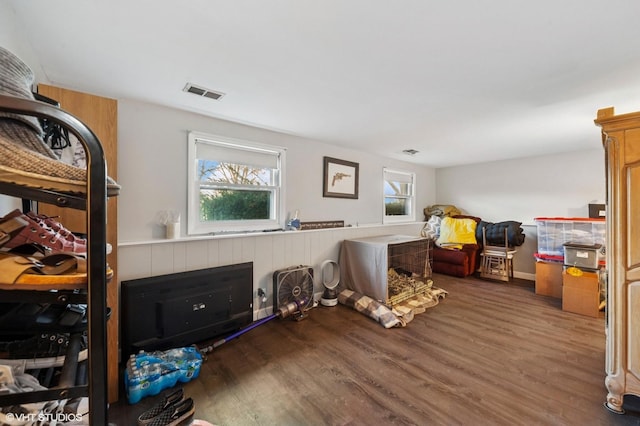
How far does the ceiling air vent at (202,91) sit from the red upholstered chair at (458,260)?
4353mm

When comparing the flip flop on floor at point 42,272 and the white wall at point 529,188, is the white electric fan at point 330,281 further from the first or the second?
the white wall at point 529,188

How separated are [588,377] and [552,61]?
2248 millimetres

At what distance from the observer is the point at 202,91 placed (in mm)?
2100

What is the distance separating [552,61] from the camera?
1.65 metres

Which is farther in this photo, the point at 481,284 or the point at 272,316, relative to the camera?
the point at 481,284

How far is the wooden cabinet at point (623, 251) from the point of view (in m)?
1.55

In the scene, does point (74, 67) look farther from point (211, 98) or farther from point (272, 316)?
point (272, 316)

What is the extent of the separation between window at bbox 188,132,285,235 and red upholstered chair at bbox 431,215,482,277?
3.19 metres

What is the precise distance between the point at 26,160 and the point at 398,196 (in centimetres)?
497

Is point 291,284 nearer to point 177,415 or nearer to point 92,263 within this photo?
point 177,415

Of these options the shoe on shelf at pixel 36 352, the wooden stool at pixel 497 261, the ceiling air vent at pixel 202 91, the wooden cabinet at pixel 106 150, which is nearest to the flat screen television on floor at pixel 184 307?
the wooden cabinet at pixel 106 150

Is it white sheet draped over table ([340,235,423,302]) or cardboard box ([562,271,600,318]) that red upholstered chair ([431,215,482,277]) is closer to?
cardboard box ([562,271,600,318])

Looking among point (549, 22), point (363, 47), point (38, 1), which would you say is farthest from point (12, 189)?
point (549, 22)

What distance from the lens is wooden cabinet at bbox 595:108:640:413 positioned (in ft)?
5.08
